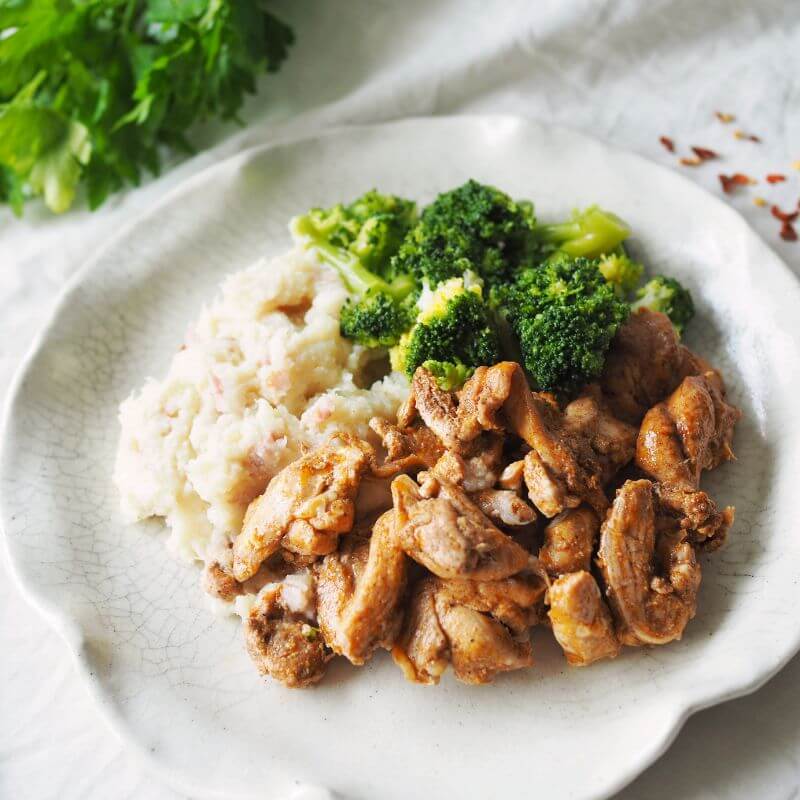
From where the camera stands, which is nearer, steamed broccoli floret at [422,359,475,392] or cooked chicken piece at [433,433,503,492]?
cooked chicken piece at [433,433,503,492]

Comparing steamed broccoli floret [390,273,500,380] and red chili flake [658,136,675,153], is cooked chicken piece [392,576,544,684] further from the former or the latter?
red chili flake [658,136,675,153]

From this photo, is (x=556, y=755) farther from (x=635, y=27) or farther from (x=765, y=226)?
(x=635, y=27)

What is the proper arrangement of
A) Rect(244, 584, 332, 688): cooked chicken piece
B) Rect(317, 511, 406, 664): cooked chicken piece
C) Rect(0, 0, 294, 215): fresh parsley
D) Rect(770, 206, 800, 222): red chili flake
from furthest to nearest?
1. Rect(0, 0, 294, 215): fresh parsley
2. Rect(770, 206, 800, 222): red chili flake
3. Rect(244, 584, 332, 688): cooked chicken piece
4. Rect(317, 511, 406, 664): cooked chicken piece

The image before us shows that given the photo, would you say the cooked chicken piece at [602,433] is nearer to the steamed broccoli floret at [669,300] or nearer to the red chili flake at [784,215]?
the steamed broccoli floret at [669,300]

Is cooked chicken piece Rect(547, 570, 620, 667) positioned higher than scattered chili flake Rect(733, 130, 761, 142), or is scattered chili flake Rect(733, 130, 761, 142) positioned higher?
cooked chicken piece Rect(547, 570, 620, 667)

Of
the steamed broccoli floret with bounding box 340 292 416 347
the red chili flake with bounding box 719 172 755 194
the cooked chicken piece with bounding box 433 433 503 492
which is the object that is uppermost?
the steamed broccoli floret with bounding box 340 292 416 347

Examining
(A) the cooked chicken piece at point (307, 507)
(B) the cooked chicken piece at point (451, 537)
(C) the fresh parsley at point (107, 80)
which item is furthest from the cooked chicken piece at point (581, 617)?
(C) the fresh parsley at point (107, 80)

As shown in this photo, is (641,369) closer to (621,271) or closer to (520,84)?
(621,271)

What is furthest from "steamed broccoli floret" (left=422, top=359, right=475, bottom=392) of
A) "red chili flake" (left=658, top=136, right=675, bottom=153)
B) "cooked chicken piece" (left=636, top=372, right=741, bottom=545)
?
"red chili flake" (left=658, top=136, right=675, bottom=153)

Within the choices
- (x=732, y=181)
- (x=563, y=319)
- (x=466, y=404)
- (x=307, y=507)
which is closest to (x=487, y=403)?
(x=466, y=404)
